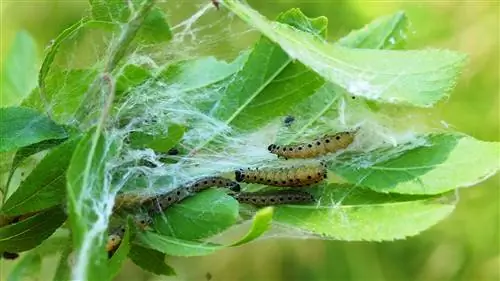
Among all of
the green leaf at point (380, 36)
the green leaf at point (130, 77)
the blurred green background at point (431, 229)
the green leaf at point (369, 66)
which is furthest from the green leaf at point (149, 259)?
the blurred green background at point (431, 229)

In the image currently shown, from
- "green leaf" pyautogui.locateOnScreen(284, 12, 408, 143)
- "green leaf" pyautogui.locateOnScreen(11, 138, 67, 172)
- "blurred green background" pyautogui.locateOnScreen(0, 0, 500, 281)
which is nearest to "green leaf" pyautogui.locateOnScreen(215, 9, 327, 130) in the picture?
"green leaf" pyautogui.locateOnScreen(284, 12, 408, 143)

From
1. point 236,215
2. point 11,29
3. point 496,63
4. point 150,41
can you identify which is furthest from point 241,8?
point 496,63

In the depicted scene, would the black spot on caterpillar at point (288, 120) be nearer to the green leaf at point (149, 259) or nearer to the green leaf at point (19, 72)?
the green leaf at point (149, 259)

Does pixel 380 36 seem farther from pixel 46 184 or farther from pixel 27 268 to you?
pixel 27 268

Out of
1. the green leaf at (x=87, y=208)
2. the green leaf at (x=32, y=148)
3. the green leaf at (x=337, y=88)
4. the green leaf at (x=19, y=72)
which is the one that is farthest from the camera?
the green leaf at (x=19, y=72)

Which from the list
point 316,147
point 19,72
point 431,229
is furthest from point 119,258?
point 431,229

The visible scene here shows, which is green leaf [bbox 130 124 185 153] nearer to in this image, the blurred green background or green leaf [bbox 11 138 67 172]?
green leaf [bbox 11 138 67 172]

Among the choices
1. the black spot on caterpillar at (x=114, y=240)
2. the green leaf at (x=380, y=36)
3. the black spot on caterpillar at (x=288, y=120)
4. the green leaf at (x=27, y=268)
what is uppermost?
the green leaf at (x=380, y=36)

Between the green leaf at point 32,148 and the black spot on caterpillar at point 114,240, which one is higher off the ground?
the green leaf at point 32,148
